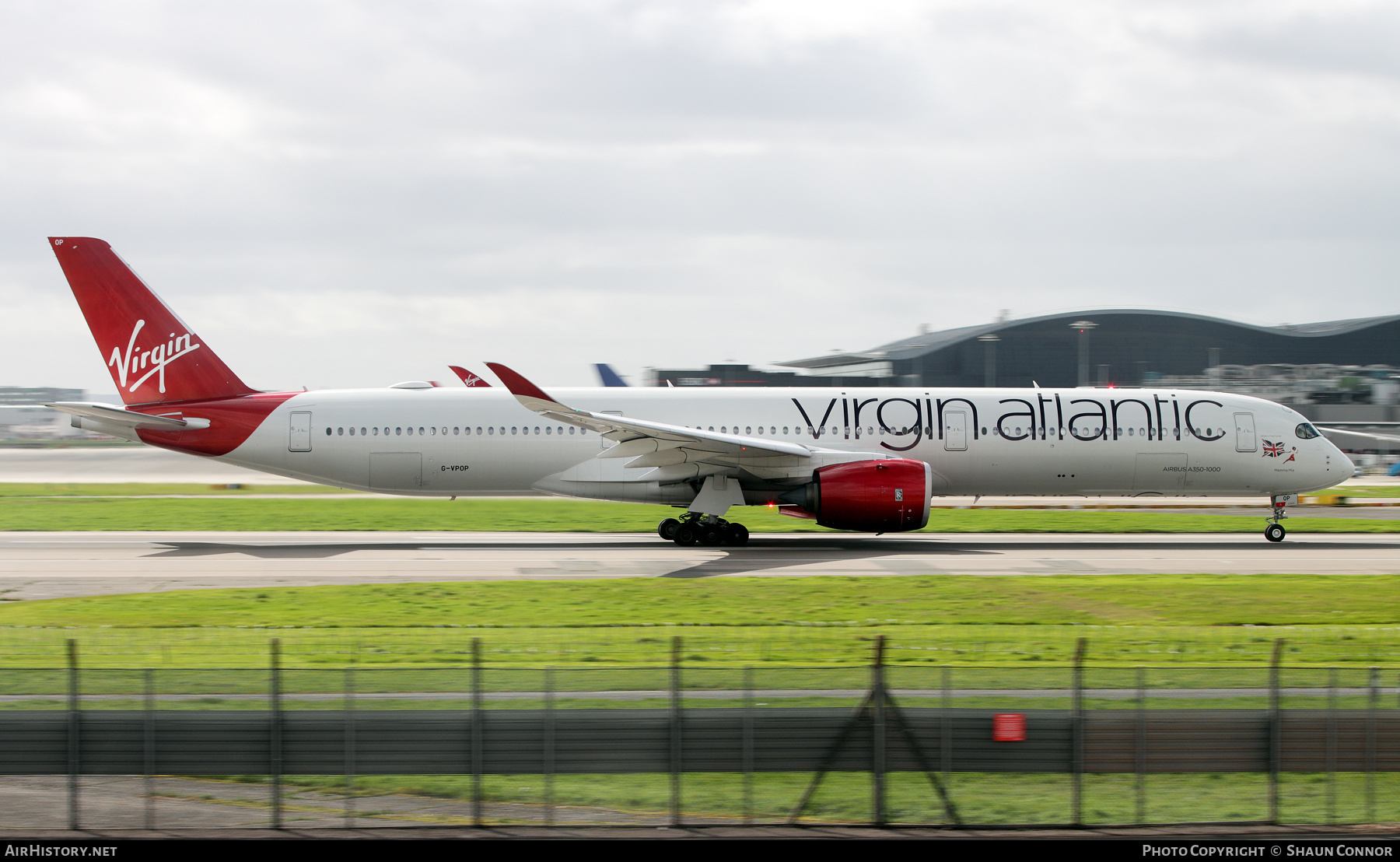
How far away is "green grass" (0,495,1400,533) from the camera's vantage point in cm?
3206

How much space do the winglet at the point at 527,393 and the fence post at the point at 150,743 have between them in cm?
1639

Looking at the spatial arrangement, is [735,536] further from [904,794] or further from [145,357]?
[904,794]

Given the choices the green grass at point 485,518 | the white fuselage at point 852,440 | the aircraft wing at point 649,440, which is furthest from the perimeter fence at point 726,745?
the green grass at point 485,518

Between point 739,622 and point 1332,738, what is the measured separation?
905 cm

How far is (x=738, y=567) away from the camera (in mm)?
22891

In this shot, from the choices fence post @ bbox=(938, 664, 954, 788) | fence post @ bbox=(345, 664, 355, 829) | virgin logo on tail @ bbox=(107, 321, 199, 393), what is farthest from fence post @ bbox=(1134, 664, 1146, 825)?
virgin logo on tail @ bbox=(107, 321, 199, 393)

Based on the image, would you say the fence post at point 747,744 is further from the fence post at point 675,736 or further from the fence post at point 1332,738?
the fence post at point 1332,738

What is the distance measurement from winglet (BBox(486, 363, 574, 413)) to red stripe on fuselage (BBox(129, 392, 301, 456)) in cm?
781

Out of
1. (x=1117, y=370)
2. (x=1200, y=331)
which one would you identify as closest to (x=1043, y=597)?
(x=1117, y=370)

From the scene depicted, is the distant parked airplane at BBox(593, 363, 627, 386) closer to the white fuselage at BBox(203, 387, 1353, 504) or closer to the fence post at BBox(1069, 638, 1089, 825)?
the white fuselage at BBox(203, 387, 1353, 504)

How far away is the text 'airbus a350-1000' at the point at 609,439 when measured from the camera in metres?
28.4

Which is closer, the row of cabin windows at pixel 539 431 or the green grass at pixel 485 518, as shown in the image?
the row of cabin windows at pixel 539 431
